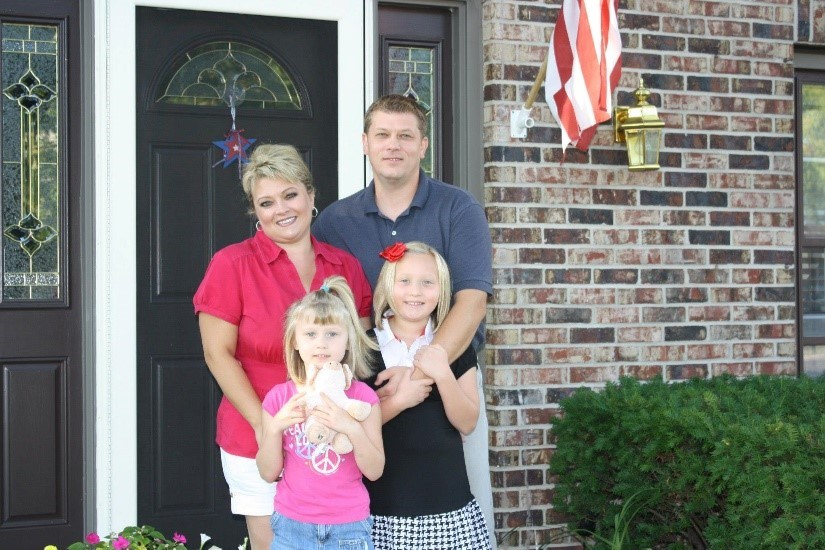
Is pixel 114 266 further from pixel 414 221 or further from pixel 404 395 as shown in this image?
pixel 404 395

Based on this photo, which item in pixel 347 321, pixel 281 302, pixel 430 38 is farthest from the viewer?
pixel 430 38

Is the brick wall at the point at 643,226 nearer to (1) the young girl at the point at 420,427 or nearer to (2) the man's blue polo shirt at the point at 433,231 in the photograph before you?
(2) the man's blue polo shirt at the point at 433,231

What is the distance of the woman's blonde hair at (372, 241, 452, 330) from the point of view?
10.1 ft

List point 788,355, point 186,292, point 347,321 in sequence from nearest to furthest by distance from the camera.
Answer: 1. point 347,321
2. point 186,292
3. point 788,355

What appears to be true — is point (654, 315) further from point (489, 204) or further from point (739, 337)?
point (489, 204)

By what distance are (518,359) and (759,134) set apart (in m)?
1.66

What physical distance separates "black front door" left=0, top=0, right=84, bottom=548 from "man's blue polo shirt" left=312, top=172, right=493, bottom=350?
1447mm

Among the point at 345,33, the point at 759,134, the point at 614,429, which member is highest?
the point at 345,33

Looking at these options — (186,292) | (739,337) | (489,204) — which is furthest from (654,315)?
(186,292)

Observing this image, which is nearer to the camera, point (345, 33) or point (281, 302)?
point (281, 302)

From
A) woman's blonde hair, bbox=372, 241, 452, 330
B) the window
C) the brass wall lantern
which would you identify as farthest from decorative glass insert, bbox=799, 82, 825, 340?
woman's blonde hair, bbox=372, 241, 452, 330

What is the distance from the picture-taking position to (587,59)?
13.7 ft

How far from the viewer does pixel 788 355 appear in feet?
16.6

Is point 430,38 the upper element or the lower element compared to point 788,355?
upper
